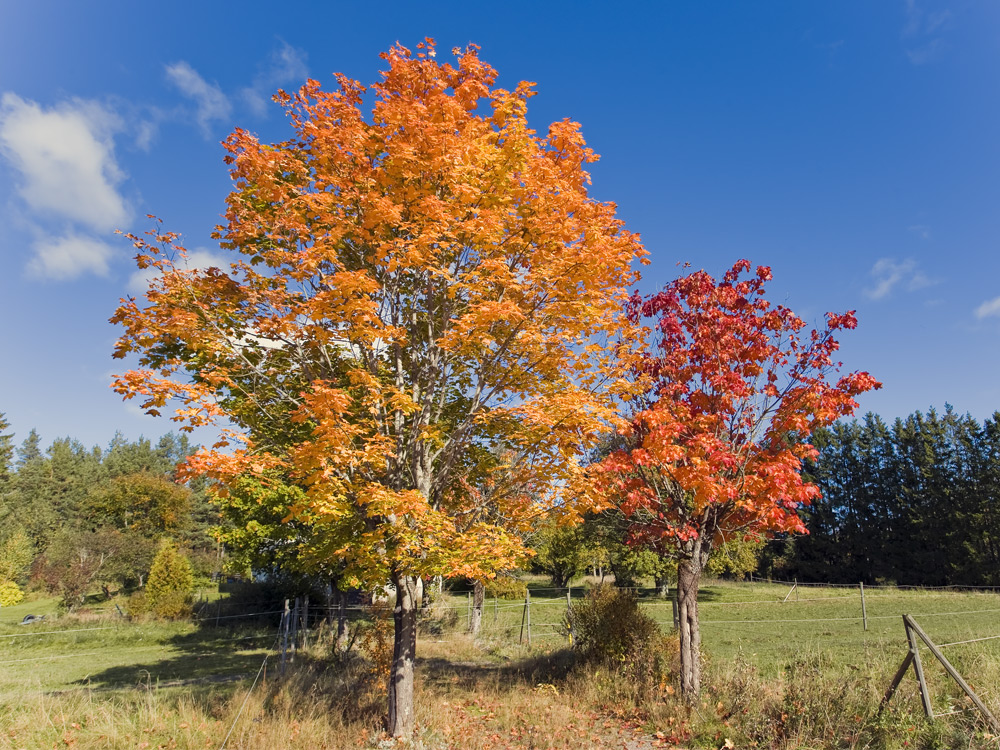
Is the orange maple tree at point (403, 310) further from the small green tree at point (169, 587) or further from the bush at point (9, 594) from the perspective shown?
the bush at point (9, 594)

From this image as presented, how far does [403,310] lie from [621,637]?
7.20 meters

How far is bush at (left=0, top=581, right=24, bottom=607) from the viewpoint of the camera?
34156 mm

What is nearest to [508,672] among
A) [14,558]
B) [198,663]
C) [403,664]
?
[403,664]

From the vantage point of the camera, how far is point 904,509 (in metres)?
49.2

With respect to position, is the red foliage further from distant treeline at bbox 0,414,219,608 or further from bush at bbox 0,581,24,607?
bush at bbox 0,581,24,607

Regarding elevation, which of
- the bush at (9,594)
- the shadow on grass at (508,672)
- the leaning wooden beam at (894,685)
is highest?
the leaning wooden beam at (894,685)

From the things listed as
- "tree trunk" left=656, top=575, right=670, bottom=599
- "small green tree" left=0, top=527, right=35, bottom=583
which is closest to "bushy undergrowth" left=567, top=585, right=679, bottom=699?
"tree trunk" left=656, top=575, right=670, bottom=599

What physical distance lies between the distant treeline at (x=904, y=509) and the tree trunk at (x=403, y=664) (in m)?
43.3

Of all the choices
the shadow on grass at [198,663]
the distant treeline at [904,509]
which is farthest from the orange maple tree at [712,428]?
the distant treeline at [904,509]

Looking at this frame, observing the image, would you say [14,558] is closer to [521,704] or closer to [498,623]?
[498,623]

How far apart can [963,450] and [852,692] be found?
55.0 metres

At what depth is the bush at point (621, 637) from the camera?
945 centimetres

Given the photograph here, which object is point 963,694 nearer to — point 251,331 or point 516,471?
point 516,471

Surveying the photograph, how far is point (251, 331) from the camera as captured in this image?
6.75 m
